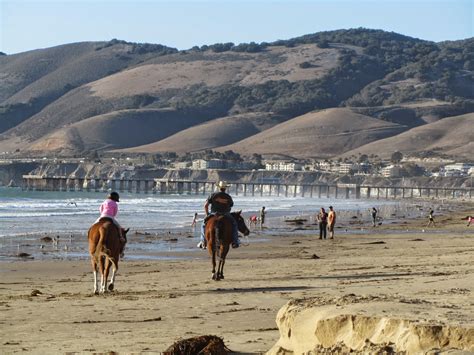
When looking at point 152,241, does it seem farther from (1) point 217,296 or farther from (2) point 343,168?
(2) point 343,168

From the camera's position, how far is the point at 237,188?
14812 centimetres

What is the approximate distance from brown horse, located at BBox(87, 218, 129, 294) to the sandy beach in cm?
32

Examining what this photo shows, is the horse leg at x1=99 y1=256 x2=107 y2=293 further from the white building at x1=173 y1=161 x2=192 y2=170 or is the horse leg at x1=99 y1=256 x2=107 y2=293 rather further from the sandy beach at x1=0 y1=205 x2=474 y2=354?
the white building at x1=173 y1=161 x2=192 y2=170

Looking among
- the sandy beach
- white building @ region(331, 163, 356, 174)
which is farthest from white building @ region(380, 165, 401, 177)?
the sandy beach

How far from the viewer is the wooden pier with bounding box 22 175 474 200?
435ft

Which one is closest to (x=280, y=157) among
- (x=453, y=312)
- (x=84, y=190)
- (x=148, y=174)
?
(x=148, y=174)

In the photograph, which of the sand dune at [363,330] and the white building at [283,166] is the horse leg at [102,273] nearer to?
the sand dune at [363,330]

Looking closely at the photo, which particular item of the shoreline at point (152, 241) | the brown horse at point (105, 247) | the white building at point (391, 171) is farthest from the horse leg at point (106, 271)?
the white building at point (391, 171)

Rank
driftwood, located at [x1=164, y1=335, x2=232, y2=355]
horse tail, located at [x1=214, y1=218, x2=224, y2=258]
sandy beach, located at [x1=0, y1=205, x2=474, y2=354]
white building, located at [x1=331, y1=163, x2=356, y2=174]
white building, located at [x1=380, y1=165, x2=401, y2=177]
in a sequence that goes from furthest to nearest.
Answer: white building, located at [x1=331, y1=163, x2=356, y2=174]
white building, located at [x1=380, y1=165, x2=401, y2=177]
horse tail, located at [x1=214, y1=218, x2=224, y2=258]
sandy beach, located at [x1=0, y1=205, x2=474, y2=354]
driftwood, located at [x1=164, y1=335, x2=232, y2=355]

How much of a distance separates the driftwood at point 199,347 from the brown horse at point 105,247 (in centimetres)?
629

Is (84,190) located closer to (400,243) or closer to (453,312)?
(400,243)

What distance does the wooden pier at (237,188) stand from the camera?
133 meters

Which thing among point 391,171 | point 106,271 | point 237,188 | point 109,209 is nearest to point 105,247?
point 106,271

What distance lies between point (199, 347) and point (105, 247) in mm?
6559
